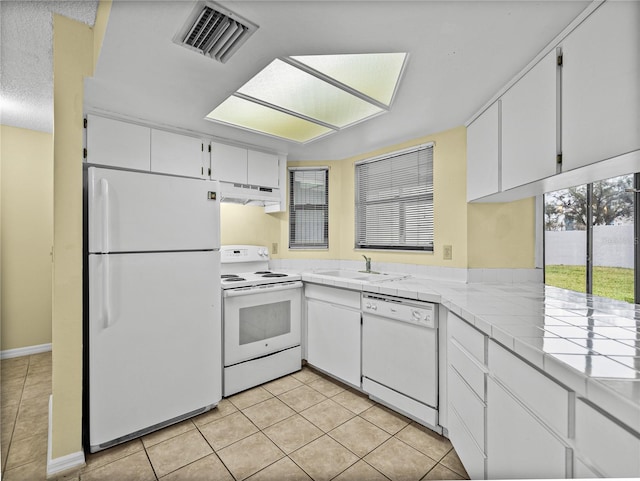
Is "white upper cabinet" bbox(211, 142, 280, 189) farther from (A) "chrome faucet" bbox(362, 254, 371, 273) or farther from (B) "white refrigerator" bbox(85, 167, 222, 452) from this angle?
(A) "chrome faucet" bbox(362, 254, 371, 273)

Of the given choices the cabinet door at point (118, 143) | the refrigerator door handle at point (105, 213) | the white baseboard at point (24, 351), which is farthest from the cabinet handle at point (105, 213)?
the white baseboard at point (24, 351)

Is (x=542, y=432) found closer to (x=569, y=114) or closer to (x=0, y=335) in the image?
(x=569, y=114)

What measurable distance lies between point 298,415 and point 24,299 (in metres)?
3.44

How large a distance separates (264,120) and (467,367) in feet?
7.39

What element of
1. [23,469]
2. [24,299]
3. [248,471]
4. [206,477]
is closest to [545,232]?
[248,471]

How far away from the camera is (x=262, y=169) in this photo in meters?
3.11

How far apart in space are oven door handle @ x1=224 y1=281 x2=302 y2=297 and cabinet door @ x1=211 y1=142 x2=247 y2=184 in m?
1.06

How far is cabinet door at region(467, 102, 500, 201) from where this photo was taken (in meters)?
1.99

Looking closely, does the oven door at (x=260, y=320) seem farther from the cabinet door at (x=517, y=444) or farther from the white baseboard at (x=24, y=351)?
the white baseboard at (x=24, y=351)

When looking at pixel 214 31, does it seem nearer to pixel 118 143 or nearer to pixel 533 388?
pixel 118 143

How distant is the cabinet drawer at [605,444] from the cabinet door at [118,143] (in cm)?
283

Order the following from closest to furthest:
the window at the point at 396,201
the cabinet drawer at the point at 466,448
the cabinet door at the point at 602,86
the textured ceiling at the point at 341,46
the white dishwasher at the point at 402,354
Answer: the cabinet door at the point at 602,86 → the textured ceiling at the point at 341,46 → the cabinet drawer at the point at 466,448 → the white dishwasher at the point at 402,354 → the window at the point at 396,201

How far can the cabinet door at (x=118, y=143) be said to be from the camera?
2141 mm

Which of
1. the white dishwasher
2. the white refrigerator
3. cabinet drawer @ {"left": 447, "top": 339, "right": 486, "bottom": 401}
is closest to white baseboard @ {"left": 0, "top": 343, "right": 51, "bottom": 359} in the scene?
the white refrigerator
